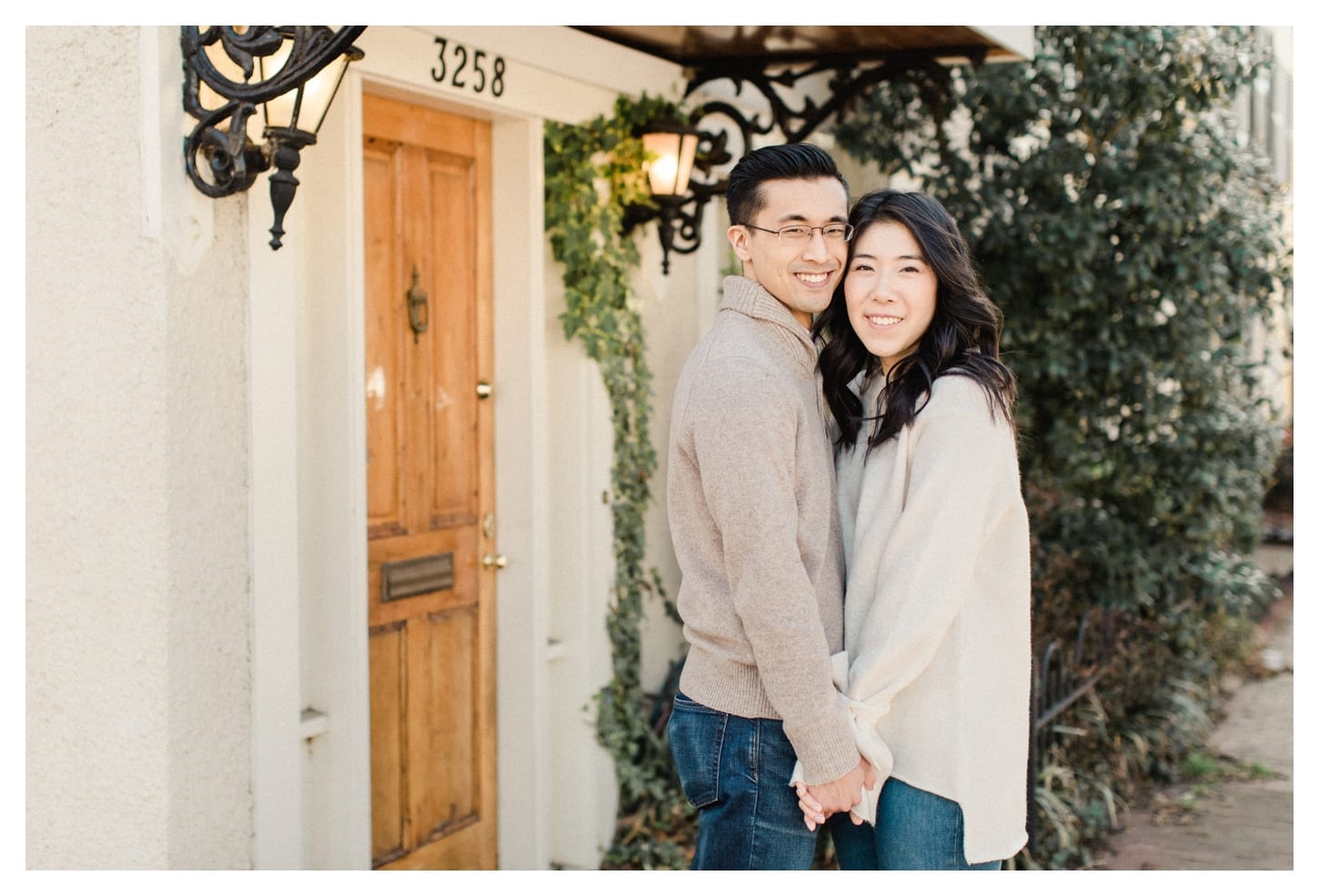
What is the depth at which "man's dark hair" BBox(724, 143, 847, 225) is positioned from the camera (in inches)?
98.1

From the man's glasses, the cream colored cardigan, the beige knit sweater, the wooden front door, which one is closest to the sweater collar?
the beige knit sweater

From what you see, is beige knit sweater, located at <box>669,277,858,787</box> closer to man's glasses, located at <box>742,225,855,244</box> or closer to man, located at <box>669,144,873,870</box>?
man, located at <box>669,144,873,870</box>

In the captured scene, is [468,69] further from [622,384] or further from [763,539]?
[763,539]

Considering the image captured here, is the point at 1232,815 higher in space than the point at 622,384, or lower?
lower

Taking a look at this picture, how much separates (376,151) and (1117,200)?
11.0 feet

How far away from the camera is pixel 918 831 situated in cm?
233

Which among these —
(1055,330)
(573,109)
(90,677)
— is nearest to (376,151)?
(573,109)

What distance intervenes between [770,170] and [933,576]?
2.86 feet

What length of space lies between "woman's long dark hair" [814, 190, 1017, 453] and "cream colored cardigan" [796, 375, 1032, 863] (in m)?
0.04

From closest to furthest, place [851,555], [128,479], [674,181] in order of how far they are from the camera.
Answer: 1. [851,555]
2. [128,479]
3. [674,181]

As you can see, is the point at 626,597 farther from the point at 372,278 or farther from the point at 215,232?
the point at 215,232

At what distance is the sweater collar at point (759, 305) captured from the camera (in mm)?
2469

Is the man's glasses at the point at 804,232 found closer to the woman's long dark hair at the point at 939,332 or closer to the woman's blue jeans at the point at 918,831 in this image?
the woman's long dark hair at the point at 939,332

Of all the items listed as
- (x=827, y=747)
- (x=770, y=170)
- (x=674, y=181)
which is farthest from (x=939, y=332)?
(x=674, y=181)
